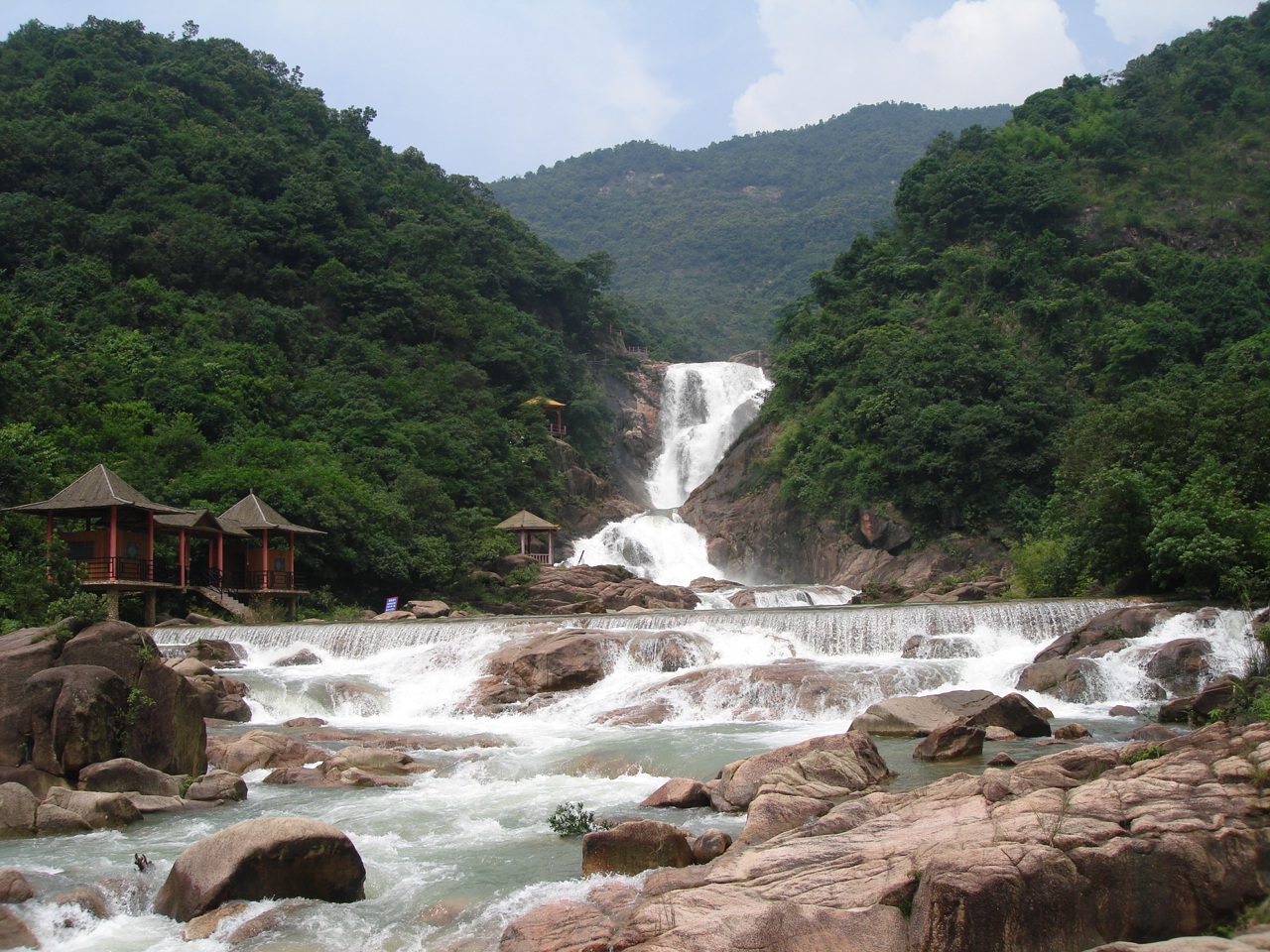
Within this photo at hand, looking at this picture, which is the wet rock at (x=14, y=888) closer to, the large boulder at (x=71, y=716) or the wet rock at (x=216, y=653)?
the large boulder at (x=71, y=716)

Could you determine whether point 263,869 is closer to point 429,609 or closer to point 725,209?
point 429,609

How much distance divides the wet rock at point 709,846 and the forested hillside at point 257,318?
1758 cm

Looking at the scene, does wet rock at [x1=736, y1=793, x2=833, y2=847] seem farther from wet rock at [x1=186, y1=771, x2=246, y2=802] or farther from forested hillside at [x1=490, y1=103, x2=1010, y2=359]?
forested hillside at [x1=490, y1=103, x2=1010, y2=359]

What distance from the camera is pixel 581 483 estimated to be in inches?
1919

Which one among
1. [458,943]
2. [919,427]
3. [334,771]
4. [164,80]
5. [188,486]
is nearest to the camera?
[458,943]

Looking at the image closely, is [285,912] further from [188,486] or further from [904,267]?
[904,267]

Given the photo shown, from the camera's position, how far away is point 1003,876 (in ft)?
16.8

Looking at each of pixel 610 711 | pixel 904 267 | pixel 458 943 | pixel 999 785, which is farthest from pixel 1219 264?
pixel 458 943

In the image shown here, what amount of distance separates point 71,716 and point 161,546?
18.3 meters

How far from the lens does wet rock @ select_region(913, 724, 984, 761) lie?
11414 millimetres

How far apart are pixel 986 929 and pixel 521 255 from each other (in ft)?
187

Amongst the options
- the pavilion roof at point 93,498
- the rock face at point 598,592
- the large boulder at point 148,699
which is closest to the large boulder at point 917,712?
the large boulder at point 148,699

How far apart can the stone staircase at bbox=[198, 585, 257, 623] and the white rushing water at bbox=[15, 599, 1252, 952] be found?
3.94 meters

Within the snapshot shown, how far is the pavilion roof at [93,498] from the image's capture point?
2267cm
